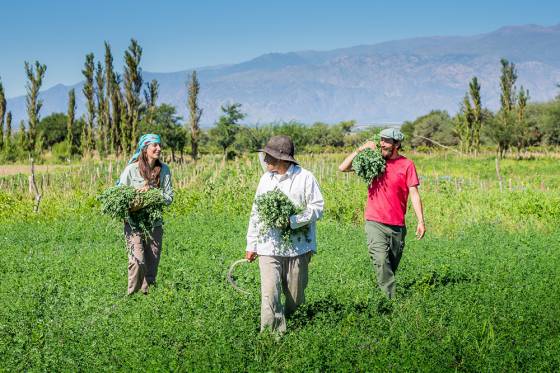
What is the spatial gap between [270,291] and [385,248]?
1.99 m

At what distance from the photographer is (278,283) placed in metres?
6.25

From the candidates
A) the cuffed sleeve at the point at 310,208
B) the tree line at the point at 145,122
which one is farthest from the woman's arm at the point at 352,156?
the tree line at the point at 145,122

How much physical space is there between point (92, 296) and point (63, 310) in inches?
19.0

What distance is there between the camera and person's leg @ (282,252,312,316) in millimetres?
6270

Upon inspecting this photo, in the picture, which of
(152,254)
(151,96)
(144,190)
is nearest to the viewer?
(144,190)

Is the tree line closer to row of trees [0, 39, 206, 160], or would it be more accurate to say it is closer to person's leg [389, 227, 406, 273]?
row of trees [0, 39, 206, 160]

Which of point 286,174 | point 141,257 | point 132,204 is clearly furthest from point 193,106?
point 286,174

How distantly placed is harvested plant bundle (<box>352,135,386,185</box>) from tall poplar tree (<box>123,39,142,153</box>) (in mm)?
33249

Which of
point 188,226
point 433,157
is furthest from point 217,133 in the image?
point 188,226

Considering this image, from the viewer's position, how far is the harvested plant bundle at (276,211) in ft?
19.7

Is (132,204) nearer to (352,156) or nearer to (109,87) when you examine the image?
(352,156)

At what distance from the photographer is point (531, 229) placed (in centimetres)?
1347

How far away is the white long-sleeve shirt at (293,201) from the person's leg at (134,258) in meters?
2.31

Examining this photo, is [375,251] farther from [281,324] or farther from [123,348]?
[123,348]
